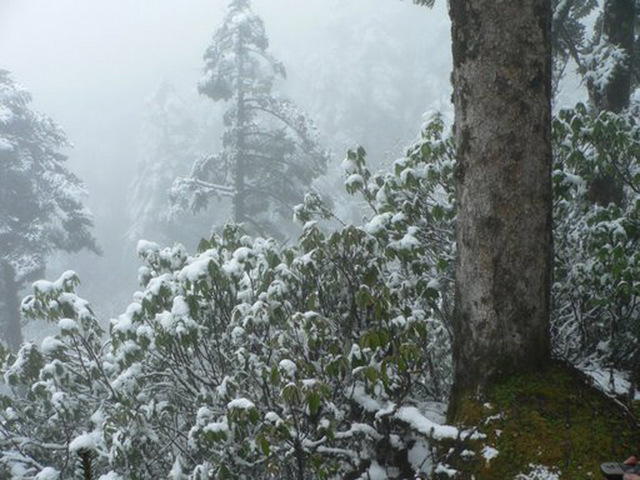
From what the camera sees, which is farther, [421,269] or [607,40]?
[607,40]

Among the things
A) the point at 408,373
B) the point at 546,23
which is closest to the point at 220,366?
the point at 408,373

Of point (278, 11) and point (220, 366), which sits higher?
point (278, 11)

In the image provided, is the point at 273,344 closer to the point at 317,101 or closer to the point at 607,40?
the point at 607,40

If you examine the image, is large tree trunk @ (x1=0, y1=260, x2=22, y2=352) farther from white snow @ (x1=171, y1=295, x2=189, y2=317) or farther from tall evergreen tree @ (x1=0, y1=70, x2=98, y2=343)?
white snow @ (x1=171, y1=295, x2=189, y2=317)

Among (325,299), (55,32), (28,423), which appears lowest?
(28,423)

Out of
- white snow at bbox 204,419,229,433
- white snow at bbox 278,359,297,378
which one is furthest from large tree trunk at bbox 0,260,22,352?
white snow at bbox 278,359,297,378

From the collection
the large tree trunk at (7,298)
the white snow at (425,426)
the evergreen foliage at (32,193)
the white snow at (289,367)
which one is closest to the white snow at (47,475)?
the white snow at (289,367)

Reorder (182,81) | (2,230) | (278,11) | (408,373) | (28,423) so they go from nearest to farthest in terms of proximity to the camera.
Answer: (408,373), (28,423), (2,230), (182,81), (278,11)

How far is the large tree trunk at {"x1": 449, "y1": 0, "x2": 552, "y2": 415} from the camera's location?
2693 millimetres

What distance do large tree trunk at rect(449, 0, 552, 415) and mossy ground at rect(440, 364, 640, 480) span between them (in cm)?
12

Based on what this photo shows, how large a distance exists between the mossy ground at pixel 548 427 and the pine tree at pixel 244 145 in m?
14.6

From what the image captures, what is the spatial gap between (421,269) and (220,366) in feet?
6.10

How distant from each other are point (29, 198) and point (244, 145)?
766 cm

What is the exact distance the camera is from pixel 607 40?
7676 millimetres
